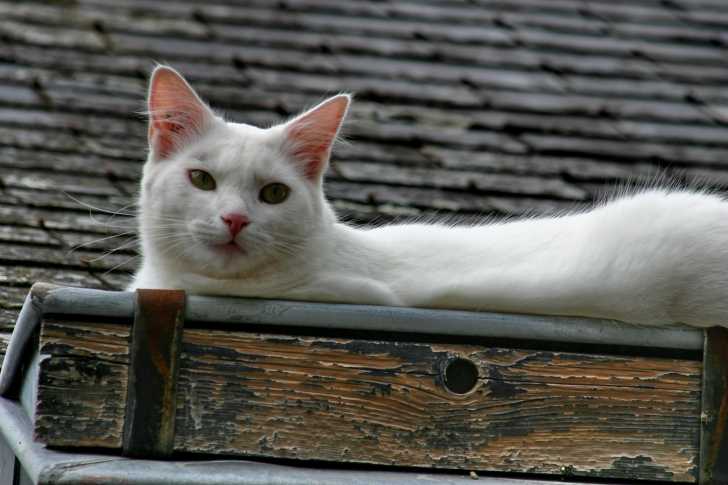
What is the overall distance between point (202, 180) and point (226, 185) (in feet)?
0.23

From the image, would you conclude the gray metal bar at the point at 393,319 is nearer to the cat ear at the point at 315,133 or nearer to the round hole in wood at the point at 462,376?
the round hole in wood at the point at 462,376

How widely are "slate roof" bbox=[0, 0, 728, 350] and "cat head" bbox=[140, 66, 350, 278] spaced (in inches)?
30.2

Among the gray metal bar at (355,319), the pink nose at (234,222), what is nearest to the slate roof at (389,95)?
the pink nose at (234,222)

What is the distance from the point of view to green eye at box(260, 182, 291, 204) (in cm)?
244

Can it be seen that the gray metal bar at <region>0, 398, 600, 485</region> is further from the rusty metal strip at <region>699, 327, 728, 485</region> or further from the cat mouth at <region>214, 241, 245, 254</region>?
the cat mouth at <region>214, 241, 245, 254</region>

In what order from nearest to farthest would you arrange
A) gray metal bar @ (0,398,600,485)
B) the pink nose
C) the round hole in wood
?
gray metal bar @ (0,398,600,485) < the round hole in wood < the pink nose

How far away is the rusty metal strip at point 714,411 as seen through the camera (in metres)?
2.22

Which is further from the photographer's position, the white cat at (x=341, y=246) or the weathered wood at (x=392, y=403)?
the white cat at (x=341, y=246)

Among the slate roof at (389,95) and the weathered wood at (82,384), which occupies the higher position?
the slate roof at (389,95)

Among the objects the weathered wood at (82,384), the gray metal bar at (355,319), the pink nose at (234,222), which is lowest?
the weathered wood at (82,384)

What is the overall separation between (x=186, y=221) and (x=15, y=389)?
53 centimetres

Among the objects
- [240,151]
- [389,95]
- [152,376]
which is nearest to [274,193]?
[240,151]

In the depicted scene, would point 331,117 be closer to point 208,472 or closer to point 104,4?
point 208,472

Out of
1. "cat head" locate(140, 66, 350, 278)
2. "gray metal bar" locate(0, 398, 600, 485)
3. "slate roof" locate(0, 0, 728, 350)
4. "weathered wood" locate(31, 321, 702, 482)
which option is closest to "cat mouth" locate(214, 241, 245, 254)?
"cat head" locate(140, 66, 350, 278)
